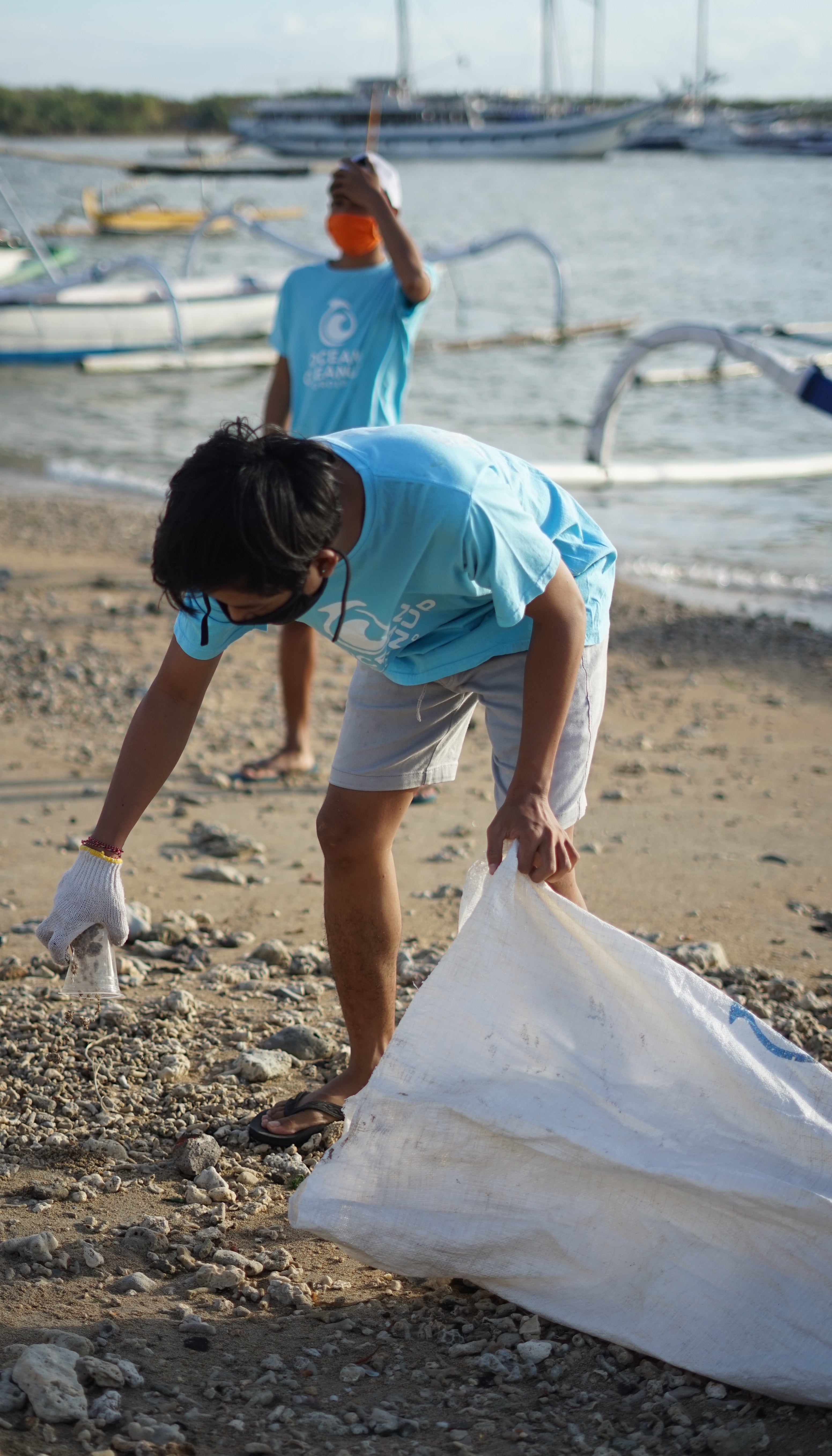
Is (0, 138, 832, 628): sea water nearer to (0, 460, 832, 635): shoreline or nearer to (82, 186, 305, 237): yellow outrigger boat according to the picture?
(0, 460, 832, 635): shoreline

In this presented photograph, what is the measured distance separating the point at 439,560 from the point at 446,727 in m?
0.48

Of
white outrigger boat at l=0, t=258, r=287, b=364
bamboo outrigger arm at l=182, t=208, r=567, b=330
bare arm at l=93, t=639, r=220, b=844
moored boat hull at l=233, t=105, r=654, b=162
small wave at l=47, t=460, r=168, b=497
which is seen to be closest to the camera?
bare arm at l=93, t=639, r=220, b=844

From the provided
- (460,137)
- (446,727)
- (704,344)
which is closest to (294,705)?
(446,727)

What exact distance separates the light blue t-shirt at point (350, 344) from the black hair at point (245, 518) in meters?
2.52

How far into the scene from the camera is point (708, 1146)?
1.97 metres

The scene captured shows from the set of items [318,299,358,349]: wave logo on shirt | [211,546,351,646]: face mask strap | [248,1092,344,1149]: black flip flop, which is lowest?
[248,1092,344,1149]: black flip flop

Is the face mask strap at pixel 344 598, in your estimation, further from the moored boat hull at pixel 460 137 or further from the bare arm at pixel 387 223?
the moored boat hull at pixel 460 137

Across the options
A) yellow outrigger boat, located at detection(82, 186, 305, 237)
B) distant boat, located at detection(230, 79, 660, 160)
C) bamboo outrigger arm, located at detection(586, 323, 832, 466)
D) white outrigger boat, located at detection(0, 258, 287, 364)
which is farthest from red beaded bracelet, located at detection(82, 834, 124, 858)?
distant boat, located at detection(230, 79, 660, 160)

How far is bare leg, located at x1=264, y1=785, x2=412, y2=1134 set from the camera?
234cm

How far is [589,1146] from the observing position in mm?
1952

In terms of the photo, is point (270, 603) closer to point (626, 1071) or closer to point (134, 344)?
point (626, 1071)

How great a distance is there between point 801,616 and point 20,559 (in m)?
4.45

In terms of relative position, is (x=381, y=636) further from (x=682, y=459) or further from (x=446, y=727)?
(x=682, y=459)

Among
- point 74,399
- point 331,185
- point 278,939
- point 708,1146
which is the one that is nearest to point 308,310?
point 331,185
